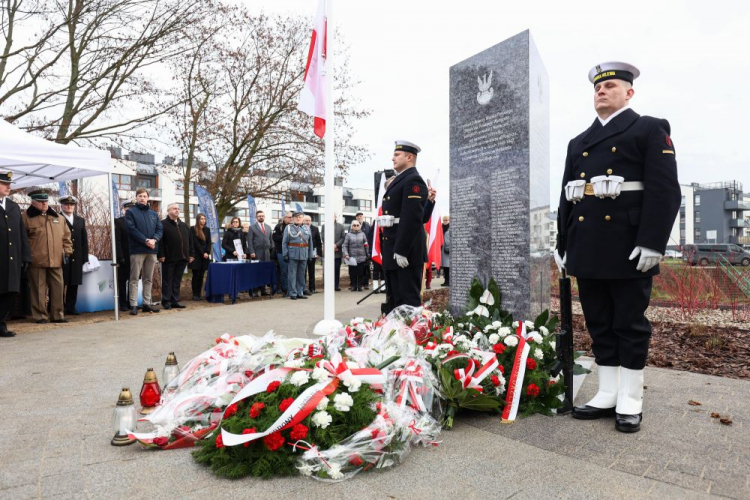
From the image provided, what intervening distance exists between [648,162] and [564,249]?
876 mm

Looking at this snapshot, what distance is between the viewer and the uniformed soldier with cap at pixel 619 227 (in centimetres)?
322

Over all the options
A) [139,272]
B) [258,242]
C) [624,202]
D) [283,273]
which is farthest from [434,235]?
[258,242]

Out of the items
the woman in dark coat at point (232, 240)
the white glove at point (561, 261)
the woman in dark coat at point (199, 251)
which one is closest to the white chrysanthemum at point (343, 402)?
the white glove at point (561, 261)

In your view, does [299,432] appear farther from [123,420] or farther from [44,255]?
[44,255]

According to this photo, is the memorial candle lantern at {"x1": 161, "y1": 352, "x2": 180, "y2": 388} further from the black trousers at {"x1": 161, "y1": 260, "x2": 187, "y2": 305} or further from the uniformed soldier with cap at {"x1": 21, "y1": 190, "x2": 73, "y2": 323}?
the black trousers at {"x1": 161, "y1": 260, "x2": 187, "y2": 305}

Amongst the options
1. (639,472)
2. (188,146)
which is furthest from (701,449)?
(188,146)

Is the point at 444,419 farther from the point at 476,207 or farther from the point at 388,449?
the point at 476,207

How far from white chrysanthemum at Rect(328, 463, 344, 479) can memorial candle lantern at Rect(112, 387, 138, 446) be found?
4.25ft

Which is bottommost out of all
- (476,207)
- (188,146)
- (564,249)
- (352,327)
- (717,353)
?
(717,353)

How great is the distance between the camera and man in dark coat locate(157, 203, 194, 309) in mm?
10023

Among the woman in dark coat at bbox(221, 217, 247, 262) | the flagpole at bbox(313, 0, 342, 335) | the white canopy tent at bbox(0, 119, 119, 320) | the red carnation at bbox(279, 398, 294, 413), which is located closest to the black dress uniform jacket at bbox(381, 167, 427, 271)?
the flagpole at bbox(313, 0, 342, 335)

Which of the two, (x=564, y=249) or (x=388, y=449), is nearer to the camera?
(x=388, y=449)

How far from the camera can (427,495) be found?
7.86ft

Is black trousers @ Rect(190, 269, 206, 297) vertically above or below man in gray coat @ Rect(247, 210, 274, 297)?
below
